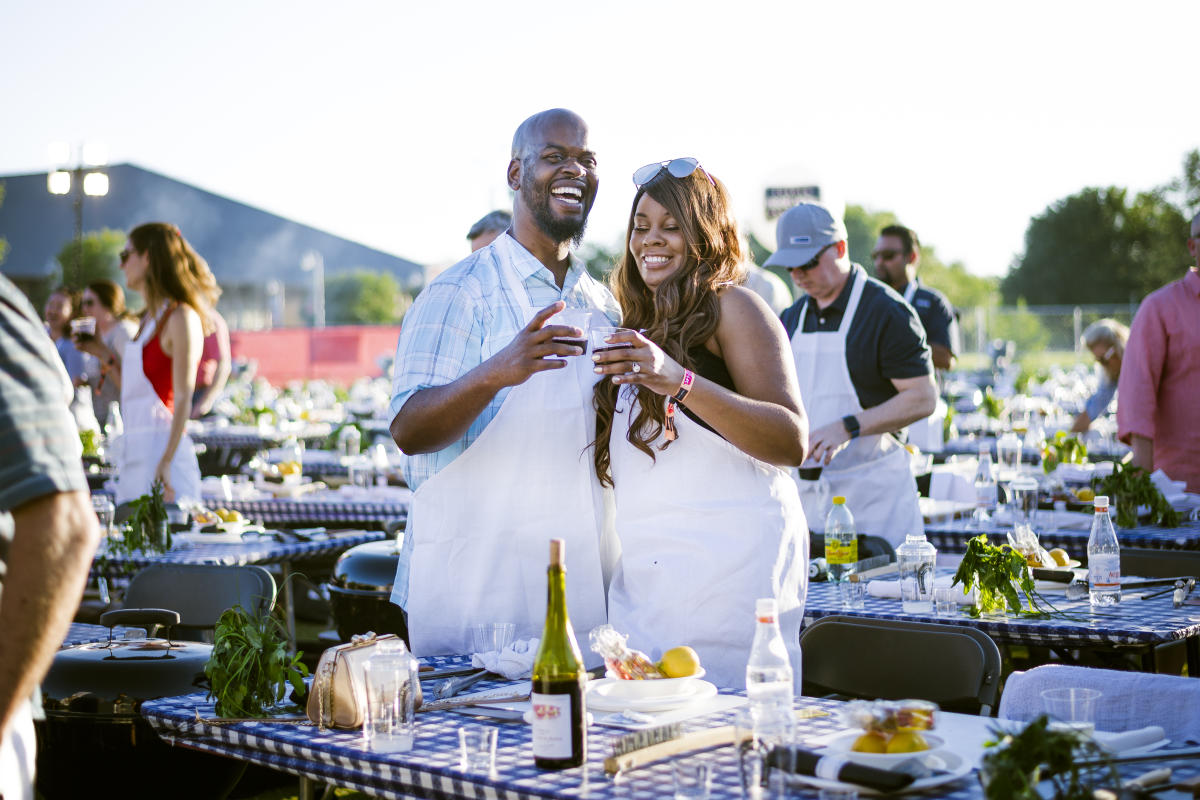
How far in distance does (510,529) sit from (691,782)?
130 cm

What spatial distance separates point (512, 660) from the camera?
2.84 meters

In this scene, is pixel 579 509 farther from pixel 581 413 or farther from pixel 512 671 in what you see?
pixel 512 671

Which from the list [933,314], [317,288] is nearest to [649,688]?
[933,314]

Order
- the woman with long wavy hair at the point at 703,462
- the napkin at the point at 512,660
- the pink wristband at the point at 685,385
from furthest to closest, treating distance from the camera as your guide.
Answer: the woman with long wavy hair at the point at 703,462, the pink wristband at the point at 685,385, the napkin at the point at 512,660

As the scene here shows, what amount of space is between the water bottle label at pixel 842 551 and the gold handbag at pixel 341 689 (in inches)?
82.2

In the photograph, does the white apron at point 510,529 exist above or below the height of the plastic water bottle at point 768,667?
above

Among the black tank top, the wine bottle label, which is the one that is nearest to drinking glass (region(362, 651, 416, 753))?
the wine bottle label

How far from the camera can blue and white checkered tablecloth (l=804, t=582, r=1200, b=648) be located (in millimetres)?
3361

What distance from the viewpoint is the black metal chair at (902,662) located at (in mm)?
2992

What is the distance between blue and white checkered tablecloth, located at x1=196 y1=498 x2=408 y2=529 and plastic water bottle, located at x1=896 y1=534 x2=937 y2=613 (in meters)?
3.28

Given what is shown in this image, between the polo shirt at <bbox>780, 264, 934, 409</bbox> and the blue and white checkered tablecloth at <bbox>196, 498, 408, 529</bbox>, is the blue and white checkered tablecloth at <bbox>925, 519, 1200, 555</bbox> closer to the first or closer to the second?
the polo shirt at <bbox>780, 264, 934, 409</bbox>

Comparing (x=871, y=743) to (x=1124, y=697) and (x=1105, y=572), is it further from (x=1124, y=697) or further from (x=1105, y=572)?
(x=1105, y=572)

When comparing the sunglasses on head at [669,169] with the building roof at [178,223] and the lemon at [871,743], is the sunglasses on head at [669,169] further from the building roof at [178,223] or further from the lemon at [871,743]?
the building roof at [178,223]

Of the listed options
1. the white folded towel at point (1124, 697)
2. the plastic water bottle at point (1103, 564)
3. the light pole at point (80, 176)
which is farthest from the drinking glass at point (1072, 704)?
the light pole at point (80, 176)
